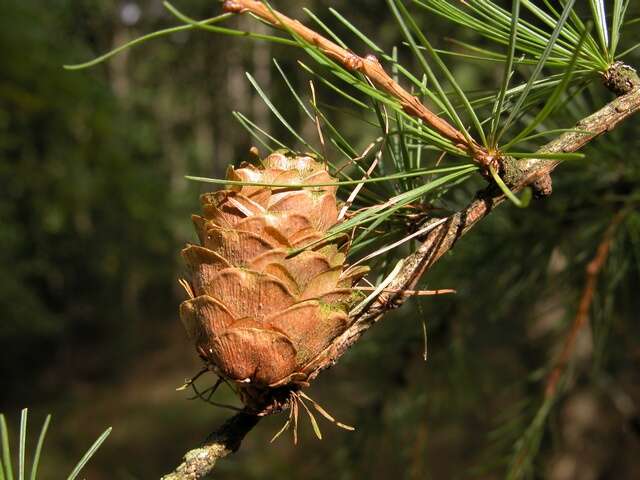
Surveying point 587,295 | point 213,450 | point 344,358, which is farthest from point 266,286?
point 344,358

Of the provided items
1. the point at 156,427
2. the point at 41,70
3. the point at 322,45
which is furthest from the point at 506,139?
the point at 156,427

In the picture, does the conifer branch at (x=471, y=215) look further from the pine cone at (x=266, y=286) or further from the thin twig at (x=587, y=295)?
the thin twig at (x=587, y=295)

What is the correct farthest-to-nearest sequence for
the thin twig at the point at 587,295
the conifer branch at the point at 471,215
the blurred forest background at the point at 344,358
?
the blurred forest background at the point at 344,358 < the thin twig at the point at 587,295 < the conifer branch at the point at 471,215

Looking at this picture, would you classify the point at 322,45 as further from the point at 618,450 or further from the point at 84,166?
the point at 84,166

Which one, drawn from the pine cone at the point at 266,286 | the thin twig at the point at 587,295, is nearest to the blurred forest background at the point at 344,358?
the thin twig at the point at 587,295

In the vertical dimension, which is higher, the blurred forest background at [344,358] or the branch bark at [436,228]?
the branch bark at [436,228]

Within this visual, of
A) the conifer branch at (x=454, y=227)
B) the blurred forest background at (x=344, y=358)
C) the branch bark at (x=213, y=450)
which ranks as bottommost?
the blurred forest background at (x=344, y=358)
